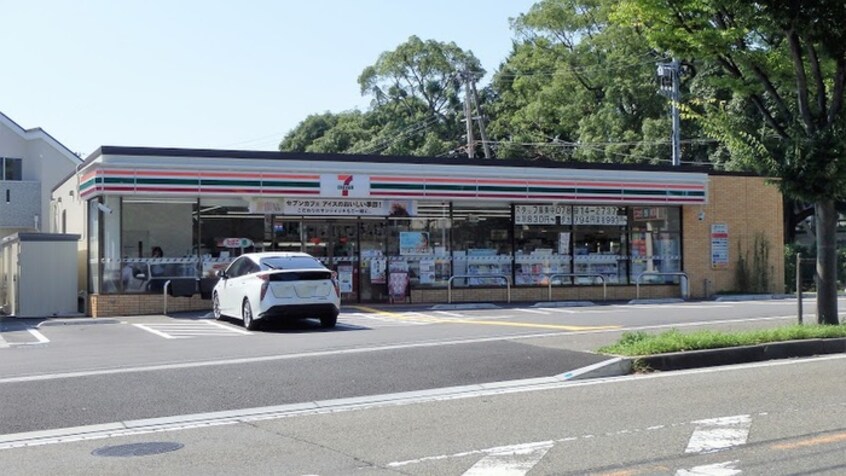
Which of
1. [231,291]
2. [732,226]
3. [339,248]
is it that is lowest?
[231,291]

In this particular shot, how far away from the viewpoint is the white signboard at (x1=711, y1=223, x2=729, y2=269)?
30.6 m

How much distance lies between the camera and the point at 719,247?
101 feet

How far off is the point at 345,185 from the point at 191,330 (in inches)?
316

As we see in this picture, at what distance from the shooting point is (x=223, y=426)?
30.9ft

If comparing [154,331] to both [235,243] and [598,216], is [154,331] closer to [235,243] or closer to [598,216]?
[235,243]

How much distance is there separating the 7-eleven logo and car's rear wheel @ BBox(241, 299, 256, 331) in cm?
728

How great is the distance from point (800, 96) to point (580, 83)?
35125 millimetres

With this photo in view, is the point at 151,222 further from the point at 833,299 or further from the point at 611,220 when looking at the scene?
the point at 833,299

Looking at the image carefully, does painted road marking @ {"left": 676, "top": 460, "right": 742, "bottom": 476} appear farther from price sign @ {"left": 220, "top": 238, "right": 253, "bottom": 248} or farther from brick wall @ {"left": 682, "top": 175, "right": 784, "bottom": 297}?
brick wall @ {"left": 682, "top": 175, "right": 784, "bottom": 297}

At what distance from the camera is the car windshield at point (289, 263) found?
18.7m

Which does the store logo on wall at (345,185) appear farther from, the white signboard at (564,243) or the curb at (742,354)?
the curb at (742,354)

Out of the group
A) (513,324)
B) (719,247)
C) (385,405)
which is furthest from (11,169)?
(385,405)

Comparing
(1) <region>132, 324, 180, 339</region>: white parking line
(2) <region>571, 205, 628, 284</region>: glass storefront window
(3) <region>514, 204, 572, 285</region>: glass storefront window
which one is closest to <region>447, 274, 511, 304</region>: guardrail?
(3) <region>514, 204, 572, 285</region>: glass storefront window

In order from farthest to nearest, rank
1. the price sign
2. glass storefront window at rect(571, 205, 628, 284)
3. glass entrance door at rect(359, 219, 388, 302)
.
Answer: glass storefront window at rect(571, 205, 628, 284), glass entrance door at rect(359, 219, 388, 302), the price sign
